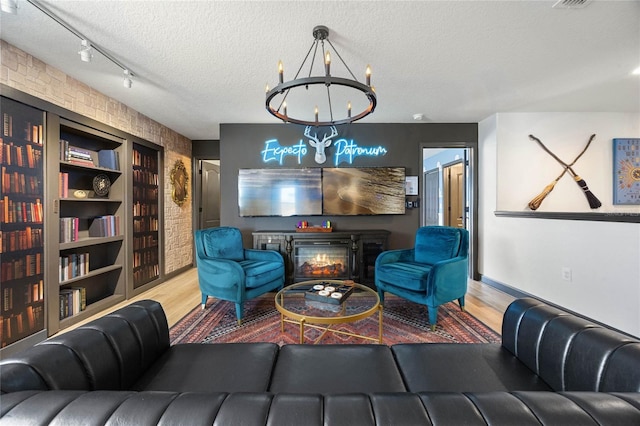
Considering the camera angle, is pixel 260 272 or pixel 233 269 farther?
pixel 260 272

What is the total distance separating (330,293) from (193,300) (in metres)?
2.06

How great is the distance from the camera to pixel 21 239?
211 cm

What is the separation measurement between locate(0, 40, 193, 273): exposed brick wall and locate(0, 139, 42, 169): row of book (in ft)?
1.60

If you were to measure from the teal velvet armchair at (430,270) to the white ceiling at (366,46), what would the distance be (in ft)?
5.61

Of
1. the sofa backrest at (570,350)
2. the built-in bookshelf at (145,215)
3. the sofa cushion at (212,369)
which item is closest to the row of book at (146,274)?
the built-in bookshelf at (145,215)

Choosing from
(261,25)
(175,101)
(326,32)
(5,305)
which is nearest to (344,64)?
(326,32)

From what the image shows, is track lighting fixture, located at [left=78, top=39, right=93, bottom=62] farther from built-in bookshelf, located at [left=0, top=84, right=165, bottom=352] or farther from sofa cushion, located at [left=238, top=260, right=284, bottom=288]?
sofa cushion, located at [left=238, top=260, right=284, bottom=288]

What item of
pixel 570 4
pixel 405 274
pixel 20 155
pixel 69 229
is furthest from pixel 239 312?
pixel 570 4

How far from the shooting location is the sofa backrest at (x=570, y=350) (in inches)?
34.0

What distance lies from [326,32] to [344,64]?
1.39 ft

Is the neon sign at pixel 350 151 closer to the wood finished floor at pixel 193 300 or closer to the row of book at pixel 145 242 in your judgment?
the wood finished floor at pixel 193 300

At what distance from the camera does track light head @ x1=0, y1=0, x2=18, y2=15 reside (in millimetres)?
1513

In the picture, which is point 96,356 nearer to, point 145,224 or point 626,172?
point 145,224

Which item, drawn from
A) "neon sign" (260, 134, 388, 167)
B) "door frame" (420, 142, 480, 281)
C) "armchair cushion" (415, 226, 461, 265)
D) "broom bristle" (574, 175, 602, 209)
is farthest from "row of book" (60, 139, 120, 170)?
"broom bristle" (574, 175, 602, 209)
